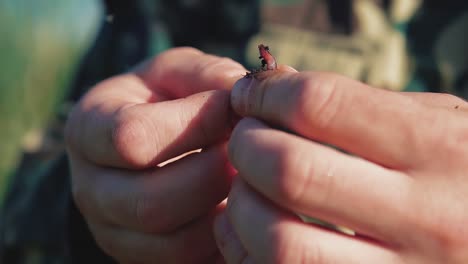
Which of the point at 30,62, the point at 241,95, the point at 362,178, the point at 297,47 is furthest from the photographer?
the point at 30,62

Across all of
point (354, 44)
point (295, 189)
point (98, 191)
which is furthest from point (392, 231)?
point (354, 44)

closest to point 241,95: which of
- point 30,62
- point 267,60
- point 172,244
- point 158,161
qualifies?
point 267,60

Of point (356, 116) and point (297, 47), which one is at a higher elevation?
point (356, 116)

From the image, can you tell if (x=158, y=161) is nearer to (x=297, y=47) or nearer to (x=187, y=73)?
(x=187, y=73)

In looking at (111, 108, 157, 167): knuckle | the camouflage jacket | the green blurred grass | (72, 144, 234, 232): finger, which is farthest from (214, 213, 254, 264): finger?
the green blurred grass

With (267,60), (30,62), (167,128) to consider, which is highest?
(267,60)

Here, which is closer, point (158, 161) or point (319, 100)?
point (319, 100)
